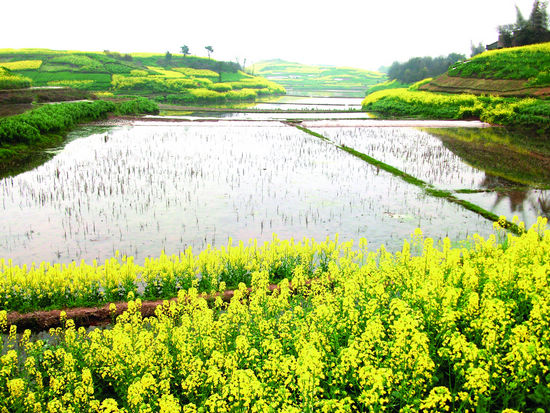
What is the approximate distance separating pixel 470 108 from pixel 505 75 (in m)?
11.1

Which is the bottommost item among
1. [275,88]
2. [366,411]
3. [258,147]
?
[366,411]

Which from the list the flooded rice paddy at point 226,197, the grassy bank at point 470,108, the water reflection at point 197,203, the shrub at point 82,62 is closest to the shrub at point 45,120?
the flooded rice paddy at point 226,197

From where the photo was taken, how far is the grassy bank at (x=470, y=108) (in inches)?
1265

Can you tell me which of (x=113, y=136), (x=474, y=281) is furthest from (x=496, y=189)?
(x=113, y=136)

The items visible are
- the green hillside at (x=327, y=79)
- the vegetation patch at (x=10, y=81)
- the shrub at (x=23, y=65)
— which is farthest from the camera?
the green hillside at (x=327, y=79)

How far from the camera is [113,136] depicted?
28781 millimetres

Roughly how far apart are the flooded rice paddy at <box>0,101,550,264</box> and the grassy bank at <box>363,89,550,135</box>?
1130cm

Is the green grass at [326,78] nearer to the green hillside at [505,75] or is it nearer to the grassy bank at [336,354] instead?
the green hillside at [505,75]

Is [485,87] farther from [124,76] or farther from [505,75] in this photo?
[124,76]

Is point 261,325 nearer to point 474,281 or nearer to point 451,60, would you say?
point 474,281

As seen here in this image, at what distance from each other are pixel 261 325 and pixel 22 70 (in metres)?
78.4

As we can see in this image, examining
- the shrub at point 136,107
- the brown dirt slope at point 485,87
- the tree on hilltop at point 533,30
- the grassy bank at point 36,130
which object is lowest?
the grassy bank at point 36,130

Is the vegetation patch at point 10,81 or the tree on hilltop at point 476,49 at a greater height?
the tree on hilltop at point 476,49

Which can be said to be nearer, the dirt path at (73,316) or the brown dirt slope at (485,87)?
the dirt path at (73,316)
